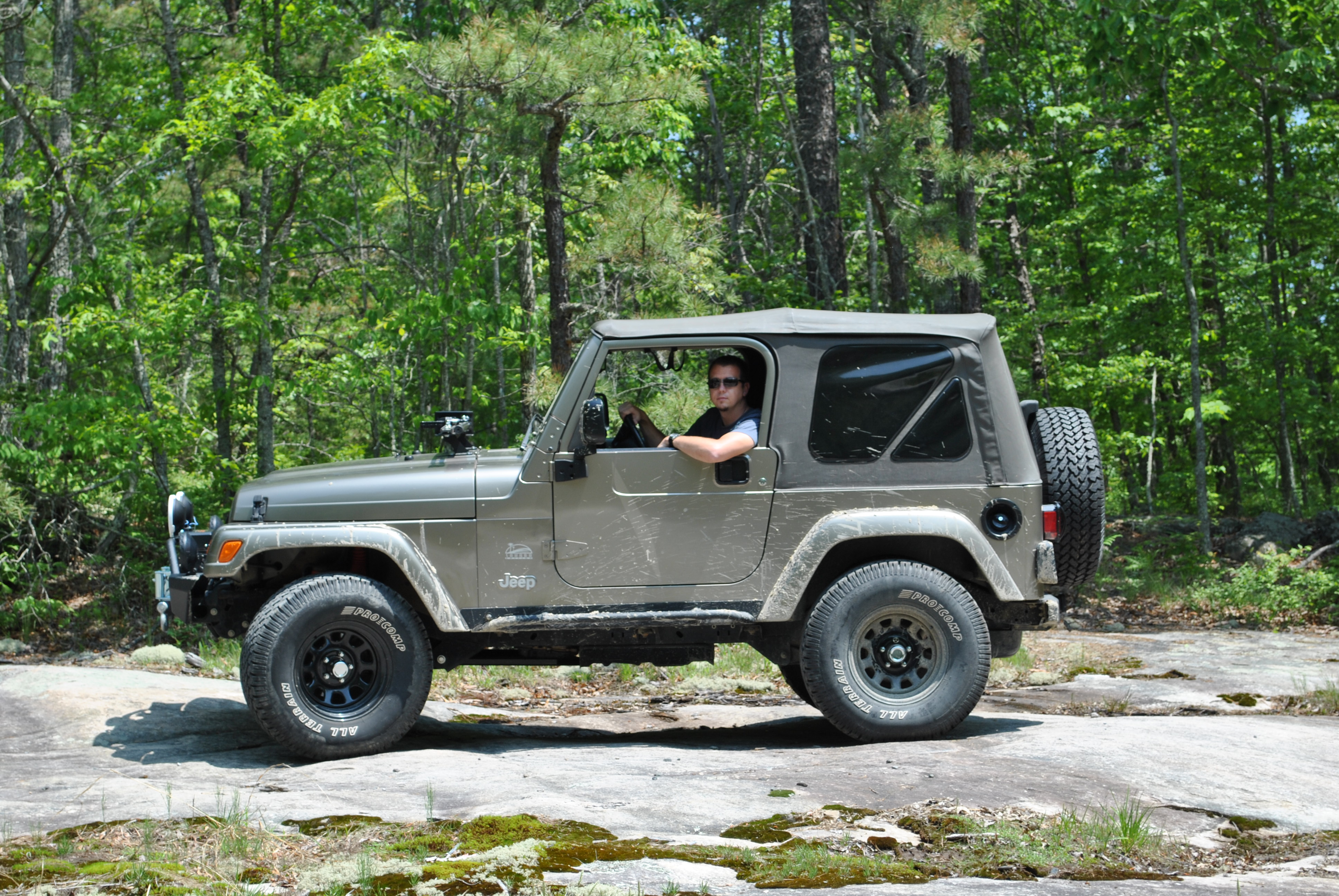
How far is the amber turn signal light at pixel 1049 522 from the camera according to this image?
608cm

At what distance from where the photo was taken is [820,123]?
14672 mm

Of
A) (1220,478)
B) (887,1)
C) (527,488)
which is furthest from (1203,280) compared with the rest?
(527,488)

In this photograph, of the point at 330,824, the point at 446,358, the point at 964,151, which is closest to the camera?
the point at 330,824

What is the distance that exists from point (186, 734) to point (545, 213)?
27.2 ft

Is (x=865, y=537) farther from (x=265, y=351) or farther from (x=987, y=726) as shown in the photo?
(x=265, y=351)

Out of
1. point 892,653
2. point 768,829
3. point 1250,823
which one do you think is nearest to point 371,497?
point 768,829

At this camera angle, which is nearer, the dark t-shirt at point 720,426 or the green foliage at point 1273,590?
the dark t-shirt at point 720,426

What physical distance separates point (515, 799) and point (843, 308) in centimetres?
1229

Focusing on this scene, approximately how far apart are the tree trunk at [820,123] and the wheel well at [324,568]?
31.1ft

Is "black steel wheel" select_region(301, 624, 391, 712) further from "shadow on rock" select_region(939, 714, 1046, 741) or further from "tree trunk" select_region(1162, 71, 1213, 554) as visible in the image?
"tree trunk" select_region(1162, 71, 1213, 554)

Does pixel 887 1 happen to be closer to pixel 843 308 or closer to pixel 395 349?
pixel 843 308

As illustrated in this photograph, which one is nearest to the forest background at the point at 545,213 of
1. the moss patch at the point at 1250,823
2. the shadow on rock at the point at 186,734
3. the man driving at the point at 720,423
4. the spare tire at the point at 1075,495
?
the shadow on rock at the point at 186,734

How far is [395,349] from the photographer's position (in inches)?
567

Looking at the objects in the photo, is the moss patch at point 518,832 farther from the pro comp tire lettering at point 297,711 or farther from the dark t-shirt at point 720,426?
the dark t-shirt at point 720,426
